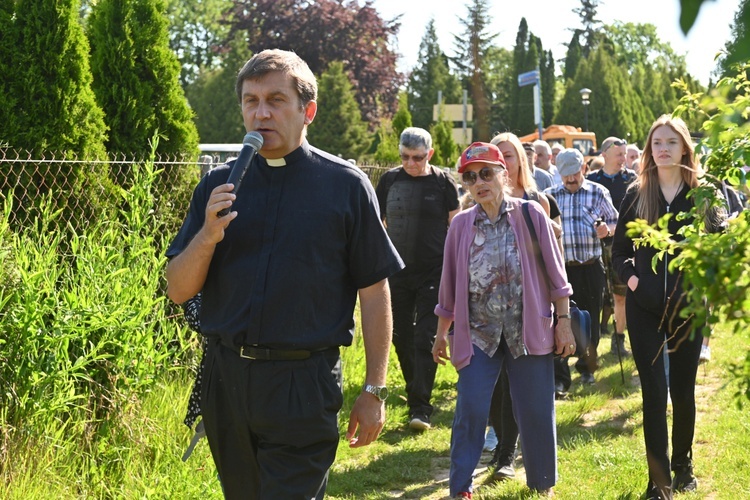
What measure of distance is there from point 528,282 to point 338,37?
42462 millimetres

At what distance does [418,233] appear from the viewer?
823 centimetres

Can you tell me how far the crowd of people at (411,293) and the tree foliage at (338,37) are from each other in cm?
3710

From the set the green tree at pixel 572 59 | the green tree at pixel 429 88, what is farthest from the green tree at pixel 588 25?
the green tree at pixel 429 88

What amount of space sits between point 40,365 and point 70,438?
0.44 meters

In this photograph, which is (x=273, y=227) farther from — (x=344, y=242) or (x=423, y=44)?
(x=423, y=44)

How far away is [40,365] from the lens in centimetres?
485

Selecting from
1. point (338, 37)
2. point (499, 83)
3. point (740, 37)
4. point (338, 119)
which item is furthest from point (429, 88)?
point (740, 37)

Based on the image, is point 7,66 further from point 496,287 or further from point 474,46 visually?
point 474,46

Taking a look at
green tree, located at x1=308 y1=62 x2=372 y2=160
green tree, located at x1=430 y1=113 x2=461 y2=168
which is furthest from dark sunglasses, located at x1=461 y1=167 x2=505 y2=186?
green tree, located at x1=308 y1=62 x2=372 y2=160

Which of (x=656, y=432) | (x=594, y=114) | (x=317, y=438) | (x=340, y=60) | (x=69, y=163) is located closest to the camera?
(x=317, y=438)

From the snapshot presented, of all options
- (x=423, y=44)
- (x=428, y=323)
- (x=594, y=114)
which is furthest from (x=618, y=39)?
(x=428, y=323)

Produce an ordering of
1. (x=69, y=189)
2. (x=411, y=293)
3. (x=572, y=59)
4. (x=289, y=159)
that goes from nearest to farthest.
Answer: (x=289, y=159)
(x=69, y=189)
(x=411, y=293)
(x=572, y=59)

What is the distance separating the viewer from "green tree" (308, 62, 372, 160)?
139 ft

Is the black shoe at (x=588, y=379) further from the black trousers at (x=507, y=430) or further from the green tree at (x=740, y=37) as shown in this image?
the green tree at (x=740, y=37)
